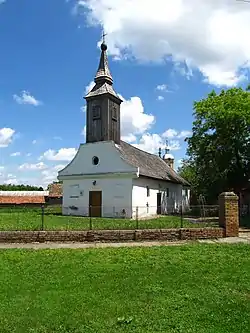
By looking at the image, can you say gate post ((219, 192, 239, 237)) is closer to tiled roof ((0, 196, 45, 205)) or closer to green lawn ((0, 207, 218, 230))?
green lawn ((0, 207, 218, 230))

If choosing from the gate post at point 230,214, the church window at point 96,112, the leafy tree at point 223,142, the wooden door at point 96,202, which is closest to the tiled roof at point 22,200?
the wooden door at point 96,202

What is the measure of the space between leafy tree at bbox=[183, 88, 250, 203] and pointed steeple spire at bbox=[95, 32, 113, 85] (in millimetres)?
8385

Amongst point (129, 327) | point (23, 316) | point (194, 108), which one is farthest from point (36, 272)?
point (194, 108)

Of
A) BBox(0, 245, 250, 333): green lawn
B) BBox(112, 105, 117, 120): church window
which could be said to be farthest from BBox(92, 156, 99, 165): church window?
BBox(0, 245, 250, 333): green lawn

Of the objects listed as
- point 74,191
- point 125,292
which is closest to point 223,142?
point 74,191

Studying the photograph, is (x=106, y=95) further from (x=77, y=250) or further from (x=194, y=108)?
(x=77, y=250)

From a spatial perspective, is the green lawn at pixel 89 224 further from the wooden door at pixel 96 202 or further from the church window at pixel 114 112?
the church window at pixel 114 112

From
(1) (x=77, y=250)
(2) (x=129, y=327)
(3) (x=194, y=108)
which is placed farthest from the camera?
(3) (x=194, y=108)

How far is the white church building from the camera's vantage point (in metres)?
28.4

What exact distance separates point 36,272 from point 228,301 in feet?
13.7

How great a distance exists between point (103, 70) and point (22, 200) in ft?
79.9

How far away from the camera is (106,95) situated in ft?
102

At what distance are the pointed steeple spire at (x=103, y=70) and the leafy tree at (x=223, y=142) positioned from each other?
27.5 ft

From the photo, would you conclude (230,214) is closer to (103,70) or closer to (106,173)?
(106,173)
